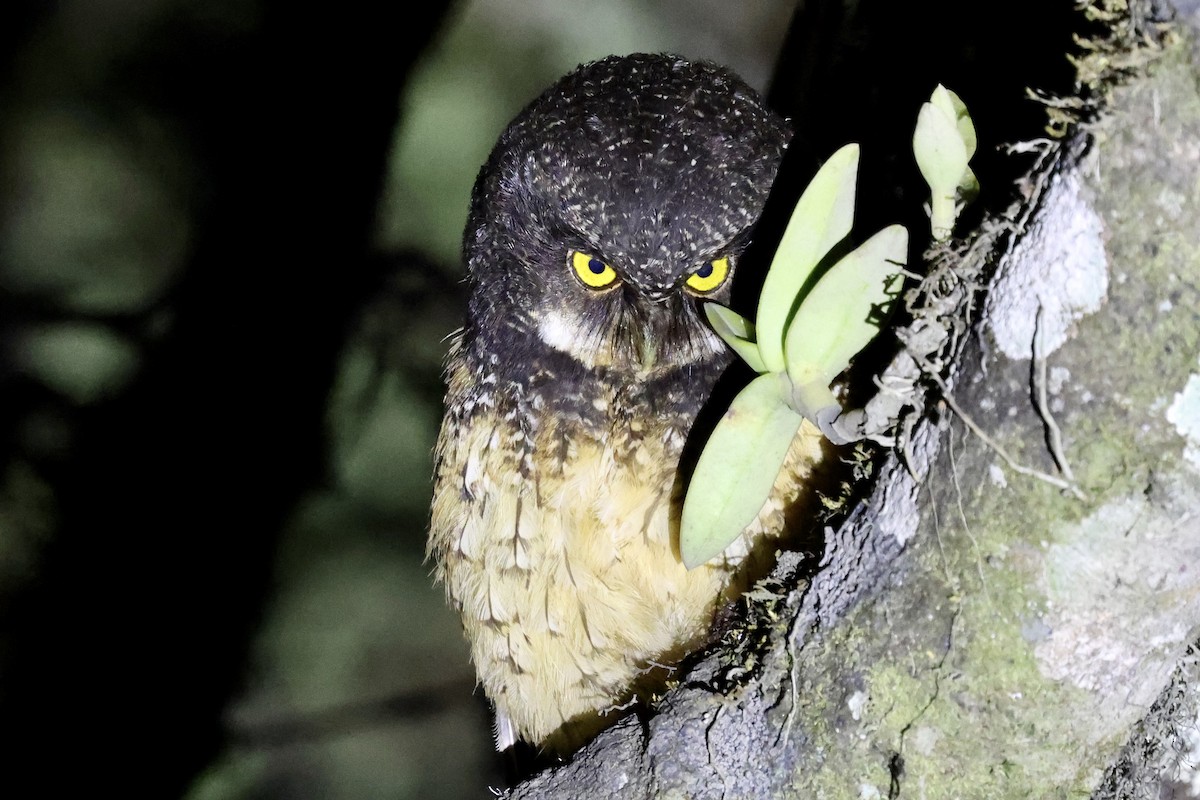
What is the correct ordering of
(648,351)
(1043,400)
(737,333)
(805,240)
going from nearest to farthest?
(1043,400), (805,240), (737,333), (648,351)

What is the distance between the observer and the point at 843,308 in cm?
94

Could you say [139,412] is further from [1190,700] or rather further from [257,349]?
[1190,700]

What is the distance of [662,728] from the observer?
3.76ft

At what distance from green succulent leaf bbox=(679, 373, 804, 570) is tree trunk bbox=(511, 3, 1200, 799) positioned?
4.0 inches

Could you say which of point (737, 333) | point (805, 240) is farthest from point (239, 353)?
point (805, 240)

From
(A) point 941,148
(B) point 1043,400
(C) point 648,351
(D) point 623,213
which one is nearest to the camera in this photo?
(B) point 1043,400

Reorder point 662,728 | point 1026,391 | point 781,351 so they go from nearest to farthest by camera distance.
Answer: point 1026,391 → point 781,351 → point 662,728

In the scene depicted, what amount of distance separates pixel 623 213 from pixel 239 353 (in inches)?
79.3

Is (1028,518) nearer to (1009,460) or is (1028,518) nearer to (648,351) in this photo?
(1009,460)

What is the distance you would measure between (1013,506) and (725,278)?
0.70 metres

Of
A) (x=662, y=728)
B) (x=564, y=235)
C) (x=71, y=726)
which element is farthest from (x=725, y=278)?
(x=71, y=726)

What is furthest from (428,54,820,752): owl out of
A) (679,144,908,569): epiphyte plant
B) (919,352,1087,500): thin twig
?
(919,352,1087,500): thin twig

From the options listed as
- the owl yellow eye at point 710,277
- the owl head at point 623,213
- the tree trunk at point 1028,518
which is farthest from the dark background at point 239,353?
the tree trunk at point 1028,518

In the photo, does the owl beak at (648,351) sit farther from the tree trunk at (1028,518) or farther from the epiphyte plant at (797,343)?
the tree trunk at (1028,518)
